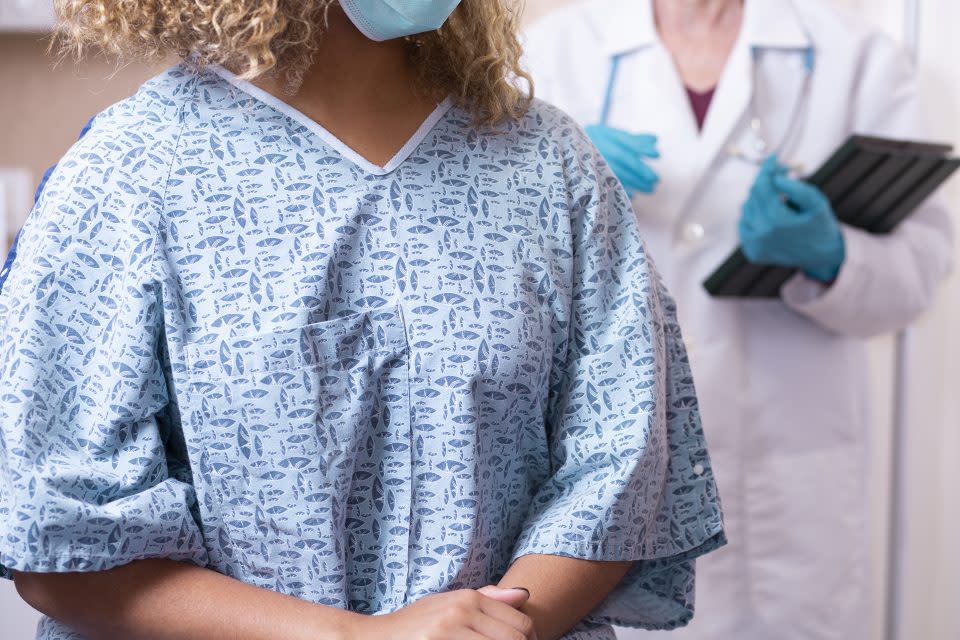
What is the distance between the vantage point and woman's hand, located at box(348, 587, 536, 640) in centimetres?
71

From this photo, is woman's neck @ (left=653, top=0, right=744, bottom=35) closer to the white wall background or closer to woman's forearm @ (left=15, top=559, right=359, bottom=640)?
the white wall background

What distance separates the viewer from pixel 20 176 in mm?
1595

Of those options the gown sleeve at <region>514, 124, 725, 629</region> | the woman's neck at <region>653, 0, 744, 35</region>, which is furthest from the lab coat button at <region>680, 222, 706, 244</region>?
the gown sleeve at <region>514, 124, 725, 629</region>

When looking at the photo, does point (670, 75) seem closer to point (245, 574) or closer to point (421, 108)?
point (421, 108)

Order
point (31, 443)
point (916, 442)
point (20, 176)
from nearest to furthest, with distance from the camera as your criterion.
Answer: point (31, 443), point (20, 176), point (916, 442)

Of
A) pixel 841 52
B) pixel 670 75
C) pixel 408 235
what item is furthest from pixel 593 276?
pixel 841 52

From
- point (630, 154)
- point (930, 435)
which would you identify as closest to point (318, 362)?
point (630, 154)

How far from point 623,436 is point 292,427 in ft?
0.85

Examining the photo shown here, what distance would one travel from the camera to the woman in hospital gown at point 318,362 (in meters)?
0.72

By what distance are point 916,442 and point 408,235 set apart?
1.49 meters

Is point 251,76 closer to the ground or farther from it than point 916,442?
farther from it

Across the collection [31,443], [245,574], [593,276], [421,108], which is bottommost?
[245,574]

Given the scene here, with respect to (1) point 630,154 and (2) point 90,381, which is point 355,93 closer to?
(2) point 90,381

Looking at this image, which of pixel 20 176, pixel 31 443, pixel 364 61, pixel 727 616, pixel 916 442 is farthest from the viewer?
pixel 916 442
